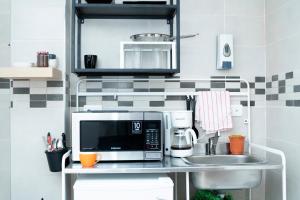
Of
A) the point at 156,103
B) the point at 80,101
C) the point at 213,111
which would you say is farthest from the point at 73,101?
the point at 213,111

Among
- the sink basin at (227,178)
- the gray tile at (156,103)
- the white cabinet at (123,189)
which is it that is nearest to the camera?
the white cabinet at (123,189)

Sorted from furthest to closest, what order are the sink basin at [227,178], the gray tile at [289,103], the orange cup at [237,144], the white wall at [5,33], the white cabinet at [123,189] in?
the orange cup at [237,144] → the white wall at [5,33] → the gray tile at [289,103] → the sink basin at [227,178] → the white cabinet at [123,189]

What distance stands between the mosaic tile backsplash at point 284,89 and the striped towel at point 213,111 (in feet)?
1.03

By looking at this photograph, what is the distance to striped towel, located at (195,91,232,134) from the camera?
7.11 feet

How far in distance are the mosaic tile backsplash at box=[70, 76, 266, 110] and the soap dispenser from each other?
120mm

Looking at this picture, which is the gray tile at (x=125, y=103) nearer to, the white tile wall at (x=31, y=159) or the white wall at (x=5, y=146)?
the white tile wall at (x=31, y=159)

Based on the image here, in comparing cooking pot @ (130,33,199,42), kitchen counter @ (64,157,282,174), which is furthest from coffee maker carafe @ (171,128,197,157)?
cooking pot @ (130,33,199,42)

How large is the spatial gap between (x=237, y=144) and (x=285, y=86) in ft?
1.67

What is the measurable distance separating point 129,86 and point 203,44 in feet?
2.10

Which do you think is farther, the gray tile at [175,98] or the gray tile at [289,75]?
the gray tile at [175,98]

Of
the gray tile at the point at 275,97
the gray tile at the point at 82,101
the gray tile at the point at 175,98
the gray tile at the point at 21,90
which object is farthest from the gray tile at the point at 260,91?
the gray tile at the point at 21,90

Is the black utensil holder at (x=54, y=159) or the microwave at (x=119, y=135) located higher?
the microwave at (x=119, y=135)

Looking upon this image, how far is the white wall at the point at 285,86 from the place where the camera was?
6.05 ft

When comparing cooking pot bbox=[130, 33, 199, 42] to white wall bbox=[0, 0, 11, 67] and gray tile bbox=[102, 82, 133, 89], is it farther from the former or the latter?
white wall bbox=[0, 0, 11, 67]
